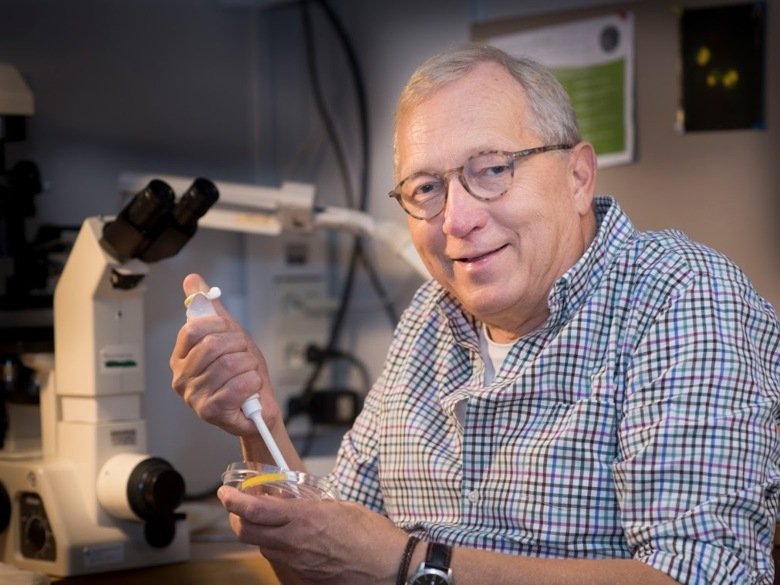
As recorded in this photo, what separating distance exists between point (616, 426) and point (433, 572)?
9.7 inches

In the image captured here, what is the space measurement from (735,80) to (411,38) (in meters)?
0.64

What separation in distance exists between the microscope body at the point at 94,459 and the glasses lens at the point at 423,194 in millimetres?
495

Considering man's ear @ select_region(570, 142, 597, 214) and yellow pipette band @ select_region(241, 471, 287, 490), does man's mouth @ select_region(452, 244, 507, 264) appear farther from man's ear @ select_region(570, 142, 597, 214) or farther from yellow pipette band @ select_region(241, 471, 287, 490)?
yellow pipette band @ select_region(241, 471, 287, 490)

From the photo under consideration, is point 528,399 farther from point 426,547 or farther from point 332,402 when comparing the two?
point 332,402

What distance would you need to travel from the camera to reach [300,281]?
2217mm

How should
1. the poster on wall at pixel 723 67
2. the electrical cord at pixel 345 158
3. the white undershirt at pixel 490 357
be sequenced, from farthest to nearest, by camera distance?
the electrical cord at pixel 345 158, the poster on wall at pixel 723 67, the white undershirt at pixel 490 357

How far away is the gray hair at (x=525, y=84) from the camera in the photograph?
1225mm

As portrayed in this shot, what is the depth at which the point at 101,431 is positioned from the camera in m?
1.60

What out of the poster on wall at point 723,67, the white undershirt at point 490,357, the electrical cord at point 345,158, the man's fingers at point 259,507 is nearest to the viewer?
the man's fingers at point 259,507

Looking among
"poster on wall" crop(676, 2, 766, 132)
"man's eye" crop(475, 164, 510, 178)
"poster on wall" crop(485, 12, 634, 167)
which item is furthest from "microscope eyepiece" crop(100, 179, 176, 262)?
"poster on wall" crop(676, 2, 766, 132)

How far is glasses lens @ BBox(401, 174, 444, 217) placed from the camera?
1.25 meters

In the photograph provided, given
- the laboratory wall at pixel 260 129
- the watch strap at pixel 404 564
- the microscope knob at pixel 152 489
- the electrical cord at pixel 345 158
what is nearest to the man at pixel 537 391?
the watch strap at pixel 404 564

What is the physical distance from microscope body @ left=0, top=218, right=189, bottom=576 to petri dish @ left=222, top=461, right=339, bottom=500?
1.65 ft

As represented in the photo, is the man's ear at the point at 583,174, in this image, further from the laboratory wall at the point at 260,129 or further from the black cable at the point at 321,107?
the black cable at the point at 321,107
